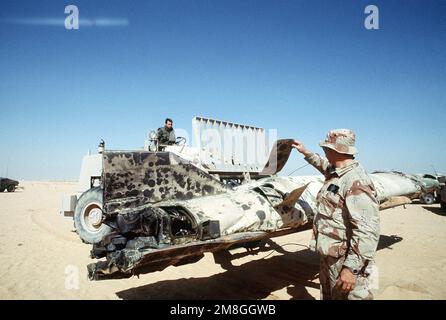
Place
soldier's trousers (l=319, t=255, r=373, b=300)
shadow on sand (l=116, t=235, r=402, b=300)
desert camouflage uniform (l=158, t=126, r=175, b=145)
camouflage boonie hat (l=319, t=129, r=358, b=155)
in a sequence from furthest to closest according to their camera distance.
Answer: desert camouflage uniform (l=158, t=126, r=175, b=145), shadow on sand (l=116, t=235, r=402, b=300), camouflage boonie hat (l=319, t=129, r=358, b=155), soldier's trousers (l=319, t=255, r=373, b=300)

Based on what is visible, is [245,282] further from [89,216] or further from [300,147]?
[89,216]

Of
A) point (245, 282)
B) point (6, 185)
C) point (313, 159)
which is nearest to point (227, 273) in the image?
point (245, 282)

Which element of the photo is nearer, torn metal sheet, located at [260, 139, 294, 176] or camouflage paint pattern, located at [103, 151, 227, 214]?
camouflage paint pattern, located at [103, 151, 227, 214]

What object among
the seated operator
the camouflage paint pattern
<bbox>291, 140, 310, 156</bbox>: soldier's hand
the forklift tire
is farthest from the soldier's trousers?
the seated operator

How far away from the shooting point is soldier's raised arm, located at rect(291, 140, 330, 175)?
4.11 metres

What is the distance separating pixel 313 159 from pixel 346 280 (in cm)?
184

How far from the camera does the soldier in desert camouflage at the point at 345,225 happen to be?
2.83 meters

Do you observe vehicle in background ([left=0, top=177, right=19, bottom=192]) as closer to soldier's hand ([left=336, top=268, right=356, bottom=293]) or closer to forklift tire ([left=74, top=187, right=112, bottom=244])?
forklift tire ([left=74, top=187, right=112, bottom=244])

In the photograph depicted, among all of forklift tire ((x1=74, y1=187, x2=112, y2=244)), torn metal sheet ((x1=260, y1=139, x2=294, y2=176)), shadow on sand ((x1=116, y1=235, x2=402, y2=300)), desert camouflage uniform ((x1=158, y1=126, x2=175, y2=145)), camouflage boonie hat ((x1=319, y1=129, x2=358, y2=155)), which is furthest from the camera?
desert camouflage uniform ((x1=158, y1=126, x2=175, y2=145))

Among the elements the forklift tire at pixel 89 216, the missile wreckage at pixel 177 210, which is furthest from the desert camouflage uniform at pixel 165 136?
the missile wreckage at pixel 177 210

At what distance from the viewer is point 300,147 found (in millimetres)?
4344

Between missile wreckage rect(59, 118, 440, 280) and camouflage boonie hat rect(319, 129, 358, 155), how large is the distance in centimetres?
113
